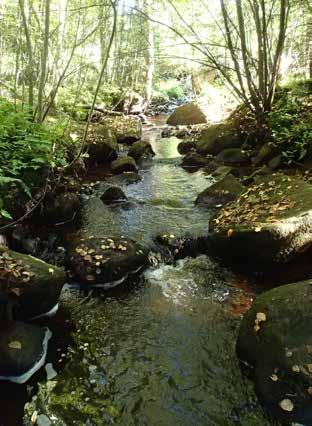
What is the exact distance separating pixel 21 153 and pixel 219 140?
742cm

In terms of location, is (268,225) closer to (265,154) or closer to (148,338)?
(148,338)

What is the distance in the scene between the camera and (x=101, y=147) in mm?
11648

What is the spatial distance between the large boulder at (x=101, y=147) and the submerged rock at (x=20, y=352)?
7.66 m

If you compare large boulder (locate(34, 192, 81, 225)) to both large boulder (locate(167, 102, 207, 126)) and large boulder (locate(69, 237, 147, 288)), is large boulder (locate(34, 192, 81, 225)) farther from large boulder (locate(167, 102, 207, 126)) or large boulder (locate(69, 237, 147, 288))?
large boulder (locate(167, 102, 207, 126))

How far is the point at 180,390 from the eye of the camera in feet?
12.4

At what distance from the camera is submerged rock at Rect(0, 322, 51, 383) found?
12.9ft

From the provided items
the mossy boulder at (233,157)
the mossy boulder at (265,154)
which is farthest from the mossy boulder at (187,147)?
the mossy boulder at (265,154)

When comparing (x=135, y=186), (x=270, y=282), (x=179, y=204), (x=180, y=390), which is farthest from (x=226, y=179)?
(x=180, y=390)

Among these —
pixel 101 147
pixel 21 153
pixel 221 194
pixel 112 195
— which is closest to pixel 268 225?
pixel 221 194

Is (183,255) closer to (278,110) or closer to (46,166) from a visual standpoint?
(46,166)

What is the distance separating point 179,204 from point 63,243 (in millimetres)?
2890

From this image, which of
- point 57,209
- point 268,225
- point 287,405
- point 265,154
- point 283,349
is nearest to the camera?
point 287,405

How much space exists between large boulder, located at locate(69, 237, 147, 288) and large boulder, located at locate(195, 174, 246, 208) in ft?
8.66

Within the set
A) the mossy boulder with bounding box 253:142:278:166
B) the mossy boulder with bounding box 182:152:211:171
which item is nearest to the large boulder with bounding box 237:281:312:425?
the mossy boulder with bounding box 253:142:278:166
